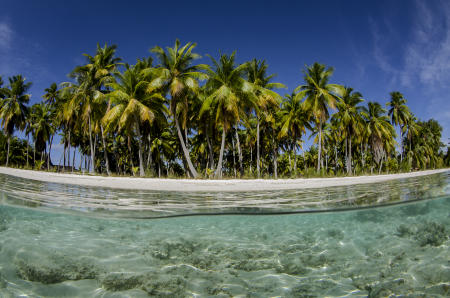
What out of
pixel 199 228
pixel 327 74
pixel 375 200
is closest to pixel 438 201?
pixel 375 200

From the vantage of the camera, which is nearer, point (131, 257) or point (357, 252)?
point (131, 257)

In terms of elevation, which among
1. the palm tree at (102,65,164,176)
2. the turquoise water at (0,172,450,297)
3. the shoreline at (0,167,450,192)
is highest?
the palm tree at (102,65,164,176)

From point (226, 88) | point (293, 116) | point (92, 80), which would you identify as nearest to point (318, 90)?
point (293, 116)

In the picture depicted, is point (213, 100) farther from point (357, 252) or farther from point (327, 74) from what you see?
point (357, 252)

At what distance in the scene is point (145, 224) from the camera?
561 cm

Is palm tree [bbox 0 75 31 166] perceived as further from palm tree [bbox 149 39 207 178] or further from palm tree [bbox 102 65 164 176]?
palm tree [bbox 149 39 207 178]

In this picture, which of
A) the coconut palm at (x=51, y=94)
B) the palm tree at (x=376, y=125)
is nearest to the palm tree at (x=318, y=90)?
the palm tree at (x=376, y=125)

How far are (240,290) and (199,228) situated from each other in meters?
2.82

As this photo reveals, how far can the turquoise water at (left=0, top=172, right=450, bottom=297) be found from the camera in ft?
10.0

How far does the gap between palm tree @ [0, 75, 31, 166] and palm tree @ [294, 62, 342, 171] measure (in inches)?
1378

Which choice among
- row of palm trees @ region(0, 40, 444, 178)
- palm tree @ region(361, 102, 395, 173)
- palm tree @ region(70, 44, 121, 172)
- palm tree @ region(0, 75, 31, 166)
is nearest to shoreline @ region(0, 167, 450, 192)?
row of palm trees @ region(0, 40, 444, 178)

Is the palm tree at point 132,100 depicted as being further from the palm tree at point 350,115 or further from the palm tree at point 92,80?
the palm tree at point 350,115

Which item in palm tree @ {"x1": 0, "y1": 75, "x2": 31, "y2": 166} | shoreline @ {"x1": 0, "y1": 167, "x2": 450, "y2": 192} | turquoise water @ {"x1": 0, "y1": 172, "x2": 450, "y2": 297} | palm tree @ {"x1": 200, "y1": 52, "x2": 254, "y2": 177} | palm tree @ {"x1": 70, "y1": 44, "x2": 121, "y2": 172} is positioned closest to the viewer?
turquoise water @ {"x1": 0, "y1": 172, "x2": 450, "y2": 297}

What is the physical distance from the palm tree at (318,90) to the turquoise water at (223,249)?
18066mm
